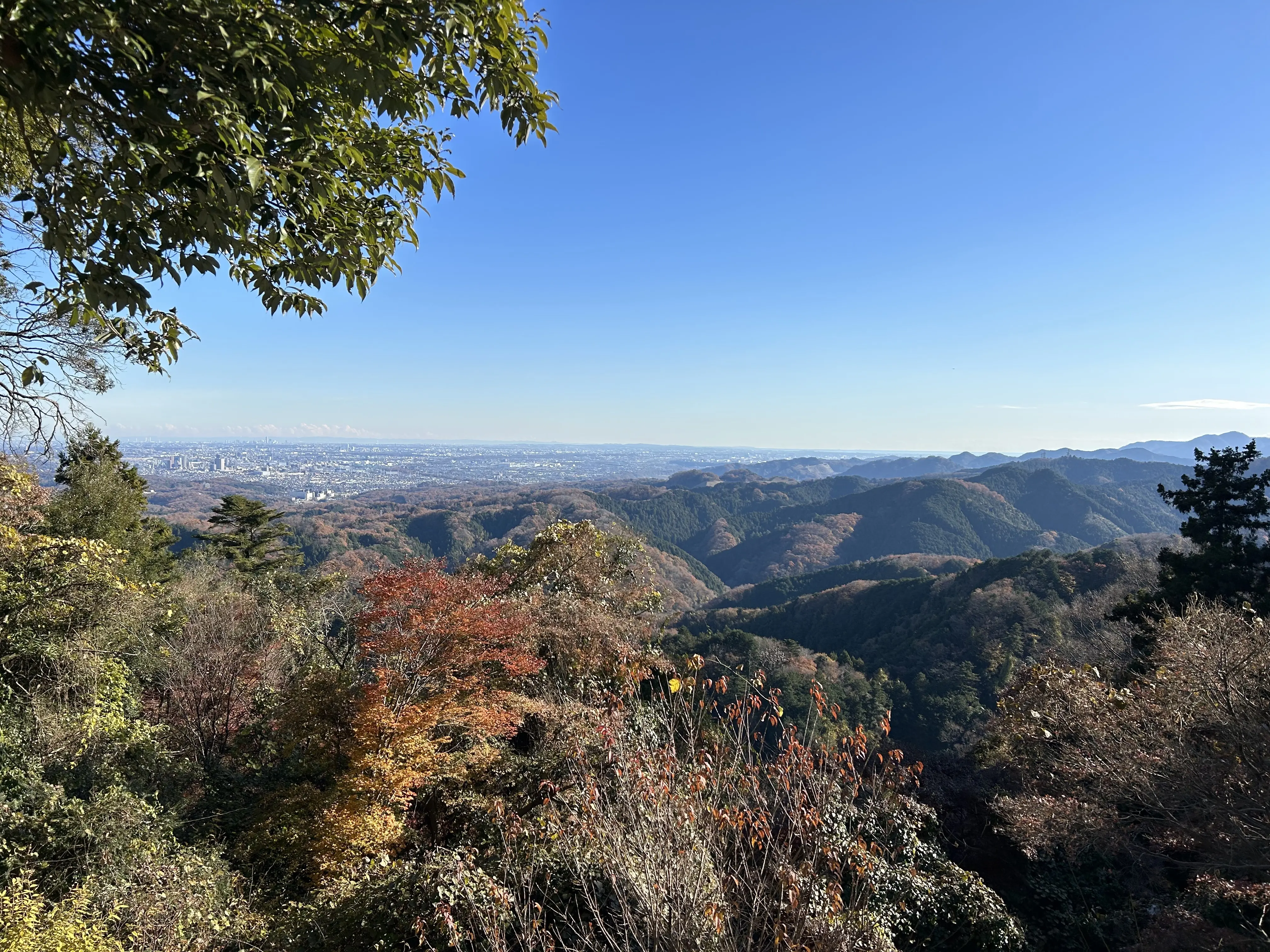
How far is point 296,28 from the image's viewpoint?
5.96 feet

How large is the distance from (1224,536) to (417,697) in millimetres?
20231

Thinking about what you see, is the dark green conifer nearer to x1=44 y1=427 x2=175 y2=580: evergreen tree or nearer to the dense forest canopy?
the dense forest canopy

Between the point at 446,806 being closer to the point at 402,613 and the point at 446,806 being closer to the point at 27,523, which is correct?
the point at 402,613

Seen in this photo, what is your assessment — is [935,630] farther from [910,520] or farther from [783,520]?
[783,520]

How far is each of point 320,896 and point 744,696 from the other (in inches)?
202

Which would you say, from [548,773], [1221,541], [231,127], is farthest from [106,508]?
[1221,541]

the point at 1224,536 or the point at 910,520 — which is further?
the point at 910,520

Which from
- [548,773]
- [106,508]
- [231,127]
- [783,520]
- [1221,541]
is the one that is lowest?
[783,520]

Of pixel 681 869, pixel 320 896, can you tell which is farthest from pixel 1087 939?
pixel 320 896

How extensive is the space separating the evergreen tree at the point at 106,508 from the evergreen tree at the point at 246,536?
5940 mm

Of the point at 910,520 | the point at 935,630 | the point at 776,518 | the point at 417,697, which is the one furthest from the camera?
the point at 776,518

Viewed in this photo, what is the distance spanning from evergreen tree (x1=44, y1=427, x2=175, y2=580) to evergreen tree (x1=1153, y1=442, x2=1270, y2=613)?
25.3m

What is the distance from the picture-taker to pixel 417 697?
831cm

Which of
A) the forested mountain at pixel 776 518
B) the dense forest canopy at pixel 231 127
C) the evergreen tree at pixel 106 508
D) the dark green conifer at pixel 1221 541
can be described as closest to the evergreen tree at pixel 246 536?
the evergreen tree at pixel 106 508
